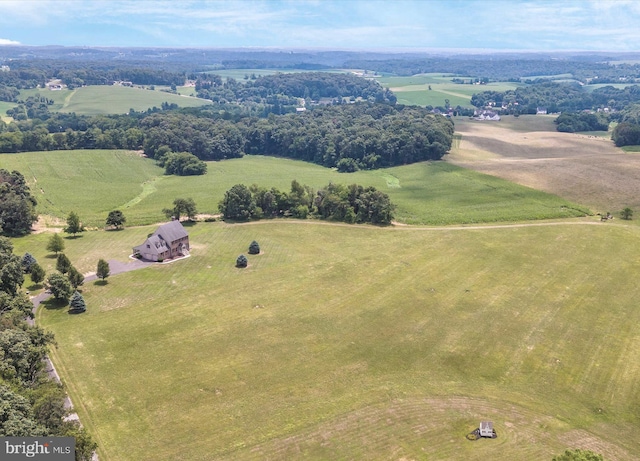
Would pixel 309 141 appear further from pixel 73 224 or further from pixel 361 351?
pixel 361 351

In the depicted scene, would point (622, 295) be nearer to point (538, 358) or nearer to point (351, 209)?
point (538, 358)

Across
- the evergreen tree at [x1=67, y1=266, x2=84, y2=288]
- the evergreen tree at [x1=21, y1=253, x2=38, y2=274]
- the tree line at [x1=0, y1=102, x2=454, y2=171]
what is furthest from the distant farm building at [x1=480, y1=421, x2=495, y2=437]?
the tree line at [x1=0, y1=102, x2=454, y2=171]

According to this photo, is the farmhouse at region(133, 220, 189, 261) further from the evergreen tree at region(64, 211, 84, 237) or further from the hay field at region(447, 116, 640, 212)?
the hay field at region(447, 116, 640, 212)

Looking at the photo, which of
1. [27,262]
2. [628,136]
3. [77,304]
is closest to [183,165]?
[27,262]

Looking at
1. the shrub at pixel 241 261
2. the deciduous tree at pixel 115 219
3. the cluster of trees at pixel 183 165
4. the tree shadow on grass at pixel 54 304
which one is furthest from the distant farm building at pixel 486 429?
the cluster of trees at pixel 183 165

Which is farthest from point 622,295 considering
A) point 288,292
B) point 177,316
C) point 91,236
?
point 91,236
